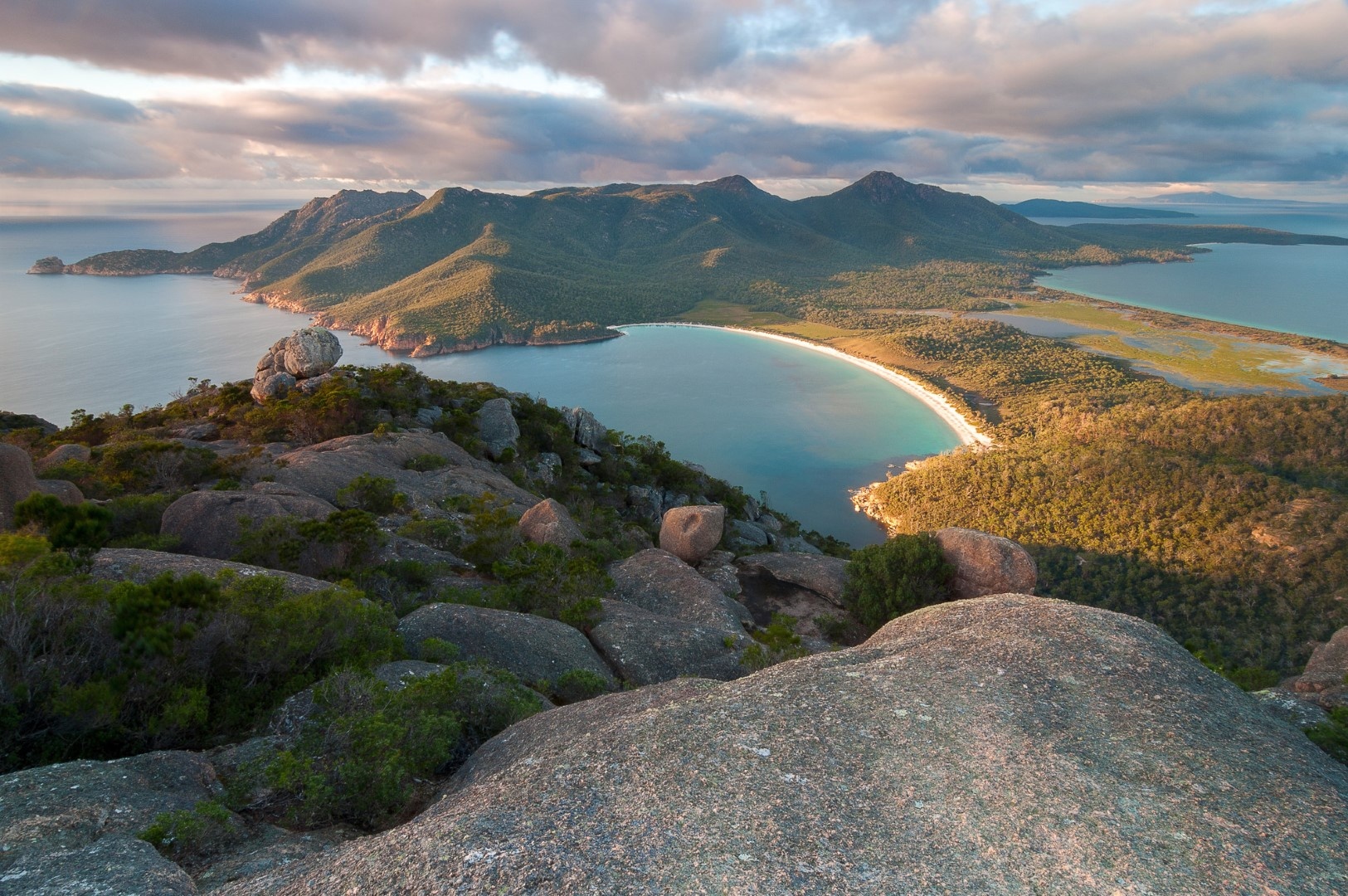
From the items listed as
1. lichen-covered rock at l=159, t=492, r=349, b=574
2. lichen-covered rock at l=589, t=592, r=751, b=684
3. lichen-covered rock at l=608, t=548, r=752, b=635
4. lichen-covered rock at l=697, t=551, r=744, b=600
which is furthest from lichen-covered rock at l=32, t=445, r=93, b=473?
lichen-covered rock at l=697, t=551, r=744, b=600

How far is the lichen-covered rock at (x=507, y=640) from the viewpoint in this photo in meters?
13.7

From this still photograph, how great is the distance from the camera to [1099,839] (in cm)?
629

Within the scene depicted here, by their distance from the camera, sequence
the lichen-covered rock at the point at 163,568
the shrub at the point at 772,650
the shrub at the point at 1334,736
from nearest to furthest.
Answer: the shrub at the point at 1334,736, the lichen-covered rock at the point at 163,568, the shrub at the point at 772,650

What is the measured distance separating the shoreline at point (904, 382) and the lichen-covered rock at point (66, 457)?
9003 cm

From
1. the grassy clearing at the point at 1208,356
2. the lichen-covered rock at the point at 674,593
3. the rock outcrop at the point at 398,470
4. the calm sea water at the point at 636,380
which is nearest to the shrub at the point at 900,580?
the lichen-covered rock at the point at 674,593

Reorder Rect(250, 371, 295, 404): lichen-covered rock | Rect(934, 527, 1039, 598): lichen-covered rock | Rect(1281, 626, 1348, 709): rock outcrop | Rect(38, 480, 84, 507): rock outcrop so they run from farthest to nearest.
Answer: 1. Rect(250, 371, 295, 404): lichen-covered rock
2. Rect(934, 527, 1039, 598): lichen-covered rock
3. Rect(38, 480, 84, 507): rock outcrop
4. Rect(1281, 626, 1348, 709): rock outcrop

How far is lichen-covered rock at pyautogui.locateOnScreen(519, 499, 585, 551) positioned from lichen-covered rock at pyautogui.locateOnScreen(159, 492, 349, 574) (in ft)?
24.4

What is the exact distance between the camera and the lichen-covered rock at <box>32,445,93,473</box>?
77.9 ft

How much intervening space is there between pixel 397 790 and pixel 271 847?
58.2 inches

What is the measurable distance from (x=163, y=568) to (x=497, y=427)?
27541mm

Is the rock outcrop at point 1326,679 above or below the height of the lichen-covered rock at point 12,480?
below

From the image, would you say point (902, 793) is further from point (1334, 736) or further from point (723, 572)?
point (723, 572)

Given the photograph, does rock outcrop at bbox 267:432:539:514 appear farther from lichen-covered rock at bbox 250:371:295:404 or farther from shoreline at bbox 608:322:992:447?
shoreline at bbox 608:322:992:447

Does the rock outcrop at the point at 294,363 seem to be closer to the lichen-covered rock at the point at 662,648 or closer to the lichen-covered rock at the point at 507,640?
the lichen-covered rock at the point at 507,640
